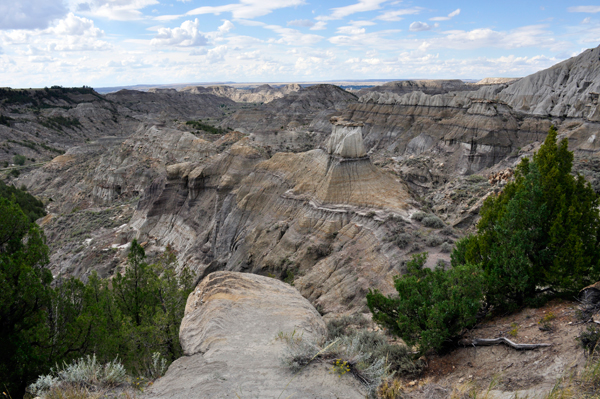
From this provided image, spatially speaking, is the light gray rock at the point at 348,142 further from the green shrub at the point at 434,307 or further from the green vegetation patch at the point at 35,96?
the green vegetation patch at the point at 35,96

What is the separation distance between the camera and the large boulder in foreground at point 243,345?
6.65 meters

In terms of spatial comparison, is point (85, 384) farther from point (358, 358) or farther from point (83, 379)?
point (358, 358)

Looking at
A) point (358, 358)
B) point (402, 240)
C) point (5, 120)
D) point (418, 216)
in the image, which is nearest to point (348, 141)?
point (418, 216)

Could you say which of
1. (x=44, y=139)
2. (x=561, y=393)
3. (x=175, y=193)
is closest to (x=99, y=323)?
(x=561, y=393)

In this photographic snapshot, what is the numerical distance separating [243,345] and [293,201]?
17.0 metres

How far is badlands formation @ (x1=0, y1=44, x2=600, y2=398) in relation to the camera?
10906 mm

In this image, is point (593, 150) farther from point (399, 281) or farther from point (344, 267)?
point (399, 281)

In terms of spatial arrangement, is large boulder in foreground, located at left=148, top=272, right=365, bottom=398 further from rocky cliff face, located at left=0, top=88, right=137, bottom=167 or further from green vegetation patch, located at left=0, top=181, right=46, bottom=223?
rocky cliff face, located at left=0, top=88, right=137, bottom=167

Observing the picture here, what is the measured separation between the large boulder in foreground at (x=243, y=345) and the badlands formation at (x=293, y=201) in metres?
0.06

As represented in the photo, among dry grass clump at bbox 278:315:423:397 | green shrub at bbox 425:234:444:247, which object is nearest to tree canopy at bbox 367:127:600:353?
dry grass clump at bbox 278:315:423:397

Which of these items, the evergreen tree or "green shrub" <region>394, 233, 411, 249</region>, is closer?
the evergreen tree

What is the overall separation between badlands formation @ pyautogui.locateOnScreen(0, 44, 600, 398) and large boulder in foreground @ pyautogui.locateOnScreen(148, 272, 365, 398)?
57mm

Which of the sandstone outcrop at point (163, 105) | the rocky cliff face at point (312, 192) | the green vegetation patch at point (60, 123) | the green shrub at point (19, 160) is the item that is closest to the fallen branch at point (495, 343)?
the rocky cliff face at point (312, 192)

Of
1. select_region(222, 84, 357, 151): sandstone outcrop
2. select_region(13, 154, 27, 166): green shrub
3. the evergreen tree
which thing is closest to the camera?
the evergreen tree
